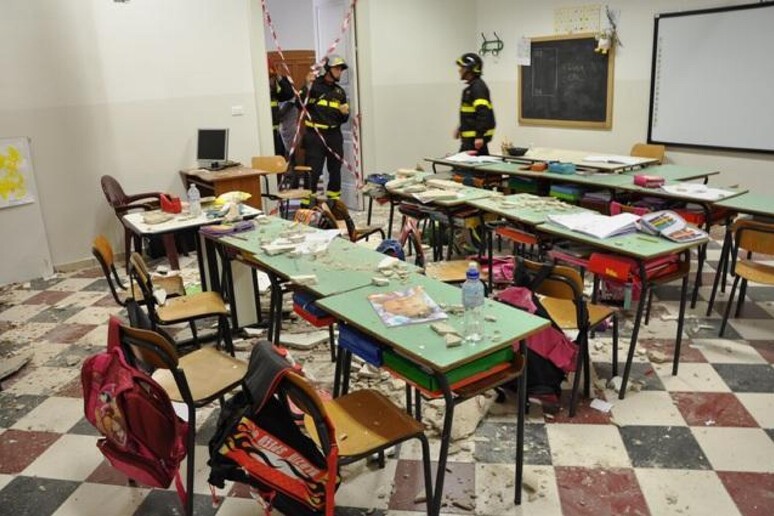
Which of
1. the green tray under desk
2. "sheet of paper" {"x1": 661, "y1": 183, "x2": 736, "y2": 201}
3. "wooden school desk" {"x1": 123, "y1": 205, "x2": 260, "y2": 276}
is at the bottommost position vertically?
the green tray under desk

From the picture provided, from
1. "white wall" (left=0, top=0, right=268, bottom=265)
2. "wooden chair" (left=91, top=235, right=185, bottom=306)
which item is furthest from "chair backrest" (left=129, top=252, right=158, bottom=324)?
"white wall" (left=0, top=0, right=268, bottom=265)

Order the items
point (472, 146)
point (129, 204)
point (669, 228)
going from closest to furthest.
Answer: point (669, 228)
point (129, 204)
point (472, 146)

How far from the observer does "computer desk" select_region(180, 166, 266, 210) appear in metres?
6.00

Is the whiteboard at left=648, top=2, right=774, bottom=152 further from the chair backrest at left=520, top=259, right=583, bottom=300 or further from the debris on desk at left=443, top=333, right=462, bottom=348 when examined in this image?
the debris on desk at left=443, top=333, right=462, bottom=348

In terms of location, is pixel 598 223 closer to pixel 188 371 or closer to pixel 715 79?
pixel 188 371

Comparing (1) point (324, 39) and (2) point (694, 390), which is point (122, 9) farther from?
(2) point (694, 390)

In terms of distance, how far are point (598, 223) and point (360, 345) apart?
5.84 ft

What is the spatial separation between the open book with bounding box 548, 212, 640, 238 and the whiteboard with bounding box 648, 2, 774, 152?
3.18 metres

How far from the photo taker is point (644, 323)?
165 inches

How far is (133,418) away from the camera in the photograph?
7.37 ft

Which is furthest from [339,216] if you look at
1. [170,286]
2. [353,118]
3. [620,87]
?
[620,87]

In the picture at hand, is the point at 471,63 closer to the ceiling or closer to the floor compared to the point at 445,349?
closer to the ceiling

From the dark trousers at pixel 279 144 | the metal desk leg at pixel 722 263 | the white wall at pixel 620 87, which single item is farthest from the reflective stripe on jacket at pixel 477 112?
the metal desk leg at pixel 722 263

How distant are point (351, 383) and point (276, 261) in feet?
2.61
